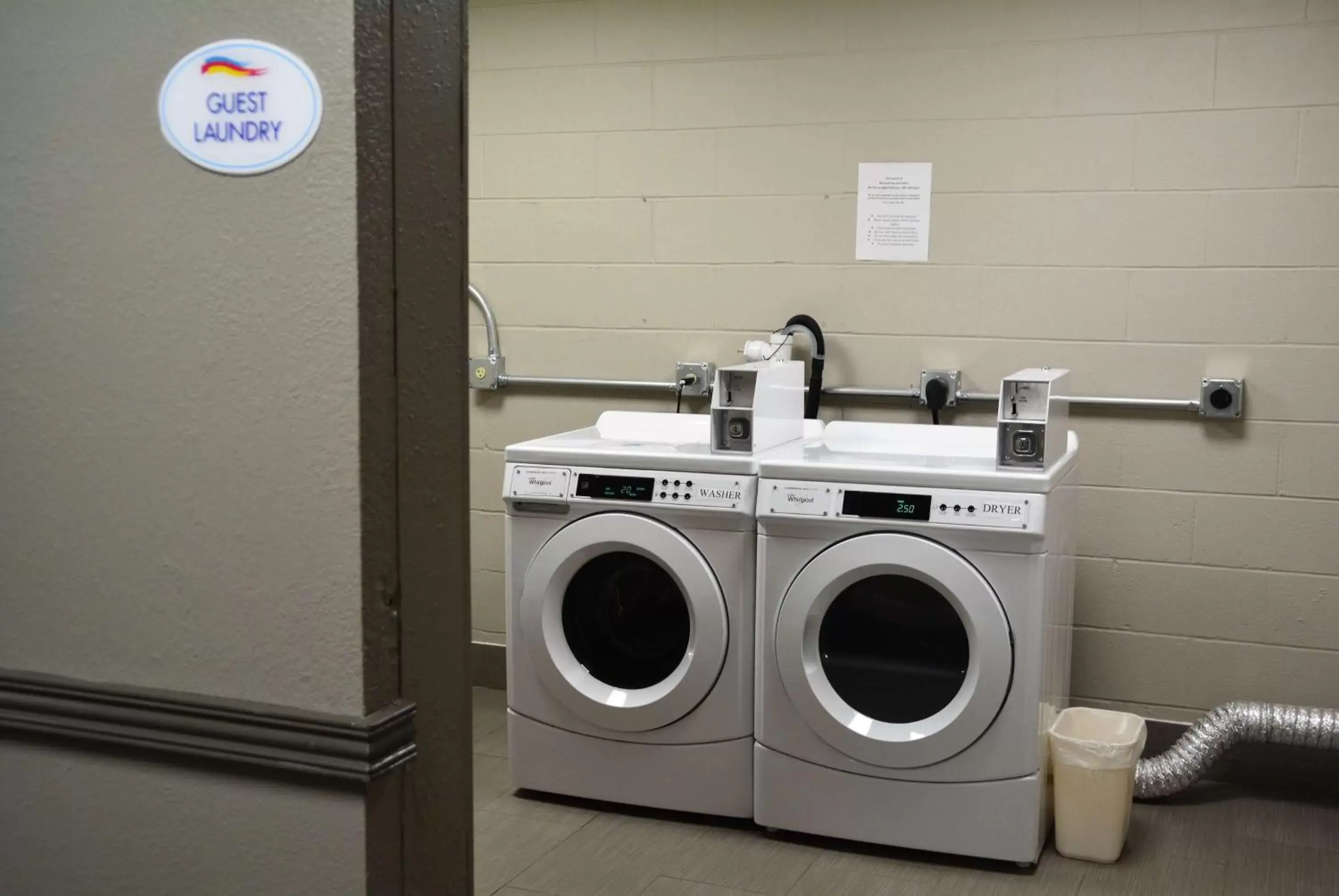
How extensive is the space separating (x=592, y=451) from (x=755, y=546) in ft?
1.61

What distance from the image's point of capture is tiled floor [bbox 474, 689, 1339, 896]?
2.93 m

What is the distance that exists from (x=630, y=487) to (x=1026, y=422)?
972 millimetres

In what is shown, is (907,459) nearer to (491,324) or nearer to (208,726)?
(491,324)

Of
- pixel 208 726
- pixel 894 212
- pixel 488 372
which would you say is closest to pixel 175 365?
pixel 208 726

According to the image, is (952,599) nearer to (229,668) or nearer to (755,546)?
(755,546)

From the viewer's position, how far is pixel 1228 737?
335 centimetres

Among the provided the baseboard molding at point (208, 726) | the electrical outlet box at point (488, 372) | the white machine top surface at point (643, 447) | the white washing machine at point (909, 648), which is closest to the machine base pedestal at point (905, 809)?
the white washing machine at point (909, 648)

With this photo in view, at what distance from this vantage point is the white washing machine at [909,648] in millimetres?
2902

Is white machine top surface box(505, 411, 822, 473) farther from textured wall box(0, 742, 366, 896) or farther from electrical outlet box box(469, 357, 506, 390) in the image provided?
textured wall box(0, 742, 366, 896)

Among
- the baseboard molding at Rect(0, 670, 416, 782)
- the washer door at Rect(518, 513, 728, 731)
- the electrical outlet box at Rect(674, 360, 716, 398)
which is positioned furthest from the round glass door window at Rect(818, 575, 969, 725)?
the baseboard molding at Rect(0, 670, 416, 782)

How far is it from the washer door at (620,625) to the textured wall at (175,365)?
179 centimetres

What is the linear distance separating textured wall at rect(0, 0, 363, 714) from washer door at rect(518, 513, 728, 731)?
1.79 m

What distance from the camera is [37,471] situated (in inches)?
59.0

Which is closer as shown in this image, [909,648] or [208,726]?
[208,726]
